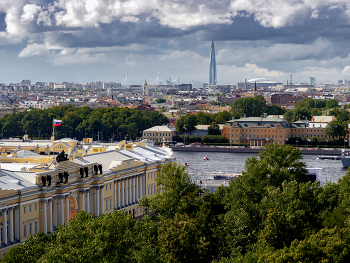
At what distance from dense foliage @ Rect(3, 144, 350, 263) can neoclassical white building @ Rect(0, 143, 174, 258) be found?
3528 mm

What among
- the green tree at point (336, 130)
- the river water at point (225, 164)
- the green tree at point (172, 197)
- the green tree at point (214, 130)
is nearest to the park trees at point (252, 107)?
the green tree at point (214, 130)

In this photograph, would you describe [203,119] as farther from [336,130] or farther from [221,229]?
[221,229]

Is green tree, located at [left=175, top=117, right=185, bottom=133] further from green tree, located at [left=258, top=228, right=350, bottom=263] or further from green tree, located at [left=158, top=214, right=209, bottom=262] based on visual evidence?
green tree, located at [left=258, top=228, right=350, bottom=263]

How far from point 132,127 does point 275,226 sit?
80393mm

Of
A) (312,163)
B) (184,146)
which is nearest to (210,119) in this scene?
(184,146)

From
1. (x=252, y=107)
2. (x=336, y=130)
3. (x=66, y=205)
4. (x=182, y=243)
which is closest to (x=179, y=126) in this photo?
(x=336, y=130)

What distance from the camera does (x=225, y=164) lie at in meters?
68.0

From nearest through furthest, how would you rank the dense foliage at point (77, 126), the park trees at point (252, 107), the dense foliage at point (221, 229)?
the dense foliage at point (221, 229) → the dense foliage at point (77, 126) → the park trees at point (252, 107)

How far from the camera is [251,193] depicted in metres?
28.5

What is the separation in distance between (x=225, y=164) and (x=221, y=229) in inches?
1682

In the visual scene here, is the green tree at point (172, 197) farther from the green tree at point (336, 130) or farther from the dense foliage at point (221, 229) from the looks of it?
the green tree at point (336, 130)

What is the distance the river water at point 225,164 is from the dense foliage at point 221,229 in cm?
2424

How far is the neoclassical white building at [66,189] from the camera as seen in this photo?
26250 millimetres

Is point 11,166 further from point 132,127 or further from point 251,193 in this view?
point 132,127
